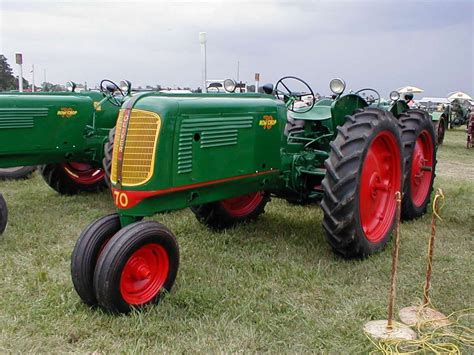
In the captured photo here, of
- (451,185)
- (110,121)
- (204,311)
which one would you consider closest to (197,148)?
(204,311)

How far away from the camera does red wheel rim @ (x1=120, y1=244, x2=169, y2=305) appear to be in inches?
123

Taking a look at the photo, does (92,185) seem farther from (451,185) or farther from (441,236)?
(451,185)

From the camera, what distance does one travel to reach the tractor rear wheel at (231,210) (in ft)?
16.1

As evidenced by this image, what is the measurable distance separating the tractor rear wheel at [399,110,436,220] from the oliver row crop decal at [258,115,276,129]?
5.89ft

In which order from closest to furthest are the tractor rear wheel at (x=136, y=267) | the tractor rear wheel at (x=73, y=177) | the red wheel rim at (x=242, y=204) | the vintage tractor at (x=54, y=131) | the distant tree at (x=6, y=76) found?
the tractor rear wheel at (x=136, y=267) < the red wheel rim at (x=242, y=204) < the vintage tractor at (x=54, y=131) < the tractor rear wheel at (x=73, y=177) < the distant tree at (x=6, y=76)

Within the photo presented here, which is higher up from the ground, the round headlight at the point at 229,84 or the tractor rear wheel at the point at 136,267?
the round headlight at the point at 229,84

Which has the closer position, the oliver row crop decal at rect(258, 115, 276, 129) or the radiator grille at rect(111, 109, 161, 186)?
the radiator grille at rect(111, 109, 161, 186)

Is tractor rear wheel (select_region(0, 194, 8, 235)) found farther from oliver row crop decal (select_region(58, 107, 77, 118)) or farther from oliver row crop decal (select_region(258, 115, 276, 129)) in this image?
oliver row crop decal (select_region(258, 115, 276, 129))

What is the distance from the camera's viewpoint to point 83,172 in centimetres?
703

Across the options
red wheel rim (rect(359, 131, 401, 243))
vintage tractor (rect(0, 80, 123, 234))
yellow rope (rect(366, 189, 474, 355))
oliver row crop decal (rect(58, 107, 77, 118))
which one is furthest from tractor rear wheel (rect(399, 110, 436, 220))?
oliver row crop decal (rect(58, 107, 77, 118))

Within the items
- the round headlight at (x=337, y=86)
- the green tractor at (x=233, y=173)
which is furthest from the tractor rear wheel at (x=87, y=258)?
the round headlight at (x=337, y=86)

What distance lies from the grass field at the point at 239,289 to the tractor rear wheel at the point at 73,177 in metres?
1.13

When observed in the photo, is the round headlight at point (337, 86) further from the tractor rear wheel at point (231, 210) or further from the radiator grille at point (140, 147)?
the radiator grille at point (140, 147)

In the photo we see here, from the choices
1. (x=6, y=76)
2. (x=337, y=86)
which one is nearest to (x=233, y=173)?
(x=337, y=86)
